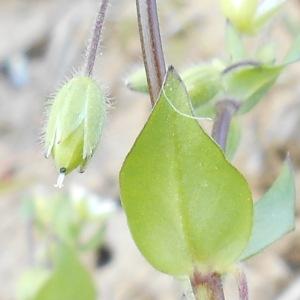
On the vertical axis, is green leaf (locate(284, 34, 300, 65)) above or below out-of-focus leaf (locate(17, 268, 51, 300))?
above

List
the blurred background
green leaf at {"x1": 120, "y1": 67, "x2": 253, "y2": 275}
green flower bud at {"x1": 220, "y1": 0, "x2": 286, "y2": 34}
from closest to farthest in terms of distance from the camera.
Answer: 1. green leaf at {"x1": 120, "y1": 67, "x2": 253, "y2": 275}
2. green flower bud at {"x1": 220, "y1": 0, "x2": 286, "y2": 34}
3. the blurred background

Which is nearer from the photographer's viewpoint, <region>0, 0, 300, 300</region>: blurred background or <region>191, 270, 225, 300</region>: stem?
<region>191, 270, 225, 300</region>: stem

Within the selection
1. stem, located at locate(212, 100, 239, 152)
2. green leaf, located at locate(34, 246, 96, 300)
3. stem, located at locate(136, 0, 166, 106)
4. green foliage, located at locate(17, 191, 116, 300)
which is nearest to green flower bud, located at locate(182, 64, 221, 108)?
stem, located at locate(212, 100, 239, 152)

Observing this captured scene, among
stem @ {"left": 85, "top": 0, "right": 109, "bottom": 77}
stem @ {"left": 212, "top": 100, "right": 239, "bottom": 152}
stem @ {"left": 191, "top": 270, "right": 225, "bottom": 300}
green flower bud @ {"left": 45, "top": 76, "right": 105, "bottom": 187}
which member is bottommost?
stem @ {"left": 191, "top": 270, "right": 225, "bottom": 300}

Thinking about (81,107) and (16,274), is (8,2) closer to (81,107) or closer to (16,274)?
(16,274)

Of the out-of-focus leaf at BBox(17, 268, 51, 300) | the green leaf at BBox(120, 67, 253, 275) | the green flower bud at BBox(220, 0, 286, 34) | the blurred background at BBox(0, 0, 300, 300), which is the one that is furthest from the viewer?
the blurred background at BBox(0, 0, 300, 300)

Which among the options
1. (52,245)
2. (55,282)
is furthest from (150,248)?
(52,245)

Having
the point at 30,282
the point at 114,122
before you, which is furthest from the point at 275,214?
the point at 114,122

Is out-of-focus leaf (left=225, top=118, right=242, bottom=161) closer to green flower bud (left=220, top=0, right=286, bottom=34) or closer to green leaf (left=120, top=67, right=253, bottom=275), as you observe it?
green flower bud (left=220, top=0, right=286, bottom=34)

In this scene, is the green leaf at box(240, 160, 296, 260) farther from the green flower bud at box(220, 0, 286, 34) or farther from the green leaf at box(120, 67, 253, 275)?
the green flower bud at box(220, 0, 286, 34)
